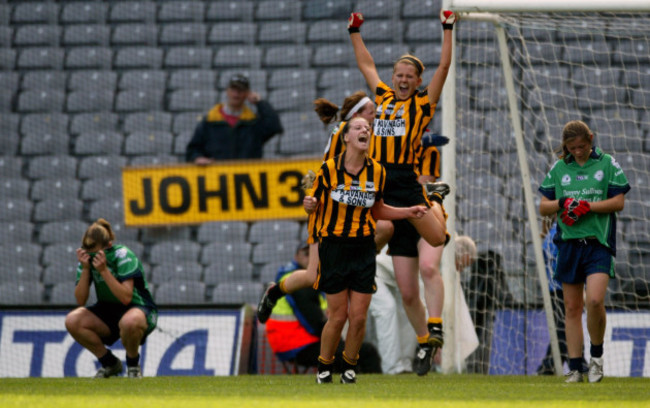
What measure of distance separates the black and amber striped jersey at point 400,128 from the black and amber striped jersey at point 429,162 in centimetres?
35

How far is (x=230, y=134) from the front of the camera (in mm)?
Result: 11711

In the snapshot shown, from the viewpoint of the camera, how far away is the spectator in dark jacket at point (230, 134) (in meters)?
11.6

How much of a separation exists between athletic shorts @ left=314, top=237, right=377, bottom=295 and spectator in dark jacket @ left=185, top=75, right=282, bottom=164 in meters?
5.31

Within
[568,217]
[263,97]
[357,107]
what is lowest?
[568,217]

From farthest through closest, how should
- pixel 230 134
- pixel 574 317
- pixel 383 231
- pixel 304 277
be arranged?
pixel 230 134 → pixel 304 277 → pixel 383 231 → pixel 574 317

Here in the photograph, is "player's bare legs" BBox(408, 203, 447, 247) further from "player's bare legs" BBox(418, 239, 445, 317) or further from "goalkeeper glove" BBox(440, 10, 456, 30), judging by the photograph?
"goalkeeper glove" BBox(440, 10, 456, 30)

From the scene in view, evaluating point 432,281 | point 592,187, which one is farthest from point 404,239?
Answer: point 592,187

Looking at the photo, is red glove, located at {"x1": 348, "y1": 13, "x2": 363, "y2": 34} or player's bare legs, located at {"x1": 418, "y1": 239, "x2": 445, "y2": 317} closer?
red glove, located at {"x1": 348, "y1": 13, "x2": 363, "y2": 34}

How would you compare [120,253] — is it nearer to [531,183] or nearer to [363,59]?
[363,59]

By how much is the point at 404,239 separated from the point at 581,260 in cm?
122

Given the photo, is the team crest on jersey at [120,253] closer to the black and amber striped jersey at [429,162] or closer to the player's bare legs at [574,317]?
the black and amber striped jersey at [429,162]

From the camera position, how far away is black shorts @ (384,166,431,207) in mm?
6898

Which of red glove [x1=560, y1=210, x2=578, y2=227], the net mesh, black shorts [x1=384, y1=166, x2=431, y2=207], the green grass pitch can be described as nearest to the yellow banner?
the net mesh

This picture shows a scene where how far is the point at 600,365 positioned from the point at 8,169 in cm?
920
